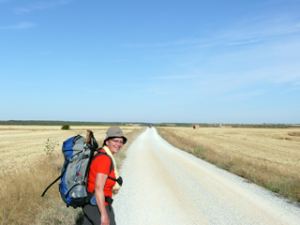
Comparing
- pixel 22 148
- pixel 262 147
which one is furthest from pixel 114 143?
pixel 262 147

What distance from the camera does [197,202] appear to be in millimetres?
6328

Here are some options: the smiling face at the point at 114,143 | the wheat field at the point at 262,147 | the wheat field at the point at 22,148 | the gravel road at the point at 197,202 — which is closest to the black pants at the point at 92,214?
the smiling face at the point at 114,143

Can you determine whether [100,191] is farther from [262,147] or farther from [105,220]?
[262,147]

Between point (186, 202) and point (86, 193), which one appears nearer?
point (86, 193)

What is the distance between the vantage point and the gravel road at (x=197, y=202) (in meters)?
5.13

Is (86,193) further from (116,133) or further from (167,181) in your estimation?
(167,181)

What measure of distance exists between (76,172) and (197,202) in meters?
4.74

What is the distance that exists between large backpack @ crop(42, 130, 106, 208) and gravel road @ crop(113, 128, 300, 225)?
2.79 m

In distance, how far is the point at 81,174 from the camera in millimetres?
2508

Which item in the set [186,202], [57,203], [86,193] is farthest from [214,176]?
[86,193]

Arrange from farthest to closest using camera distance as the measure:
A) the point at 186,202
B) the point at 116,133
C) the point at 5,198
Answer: the point at 186,202
the point at 5,198
the point at 116,133

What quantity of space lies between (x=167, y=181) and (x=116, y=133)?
21.5 feet

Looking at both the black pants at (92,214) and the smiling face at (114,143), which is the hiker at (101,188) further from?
the smiling face at (114,143)

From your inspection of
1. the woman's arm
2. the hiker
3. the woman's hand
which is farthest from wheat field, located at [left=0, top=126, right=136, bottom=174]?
the woman's hand
